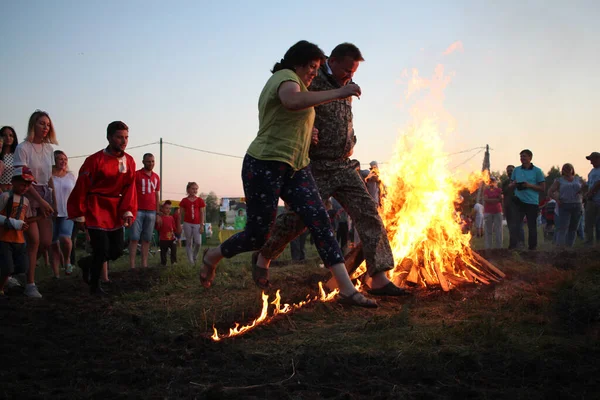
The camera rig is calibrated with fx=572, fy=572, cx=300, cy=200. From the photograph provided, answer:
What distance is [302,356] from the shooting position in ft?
10.9

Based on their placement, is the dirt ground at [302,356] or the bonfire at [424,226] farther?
the bonfire at [424,226]

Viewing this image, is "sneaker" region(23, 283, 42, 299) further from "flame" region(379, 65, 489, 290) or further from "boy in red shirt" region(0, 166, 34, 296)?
"flame" region(379, 65, 489, 290)

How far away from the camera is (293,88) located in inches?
163

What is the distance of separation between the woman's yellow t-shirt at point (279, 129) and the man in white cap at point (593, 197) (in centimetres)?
896

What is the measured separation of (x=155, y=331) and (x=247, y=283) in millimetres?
2393

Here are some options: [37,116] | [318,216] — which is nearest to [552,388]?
[318,216]

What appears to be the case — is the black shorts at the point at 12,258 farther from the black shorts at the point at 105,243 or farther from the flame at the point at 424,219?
the flame at the point at 424,219

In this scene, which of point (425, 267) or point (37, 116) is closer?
point (425, 267)

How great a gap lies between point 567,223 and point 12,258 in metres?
10.8

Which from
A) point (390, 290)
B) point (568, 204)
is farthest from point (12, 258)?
point (568, 204)

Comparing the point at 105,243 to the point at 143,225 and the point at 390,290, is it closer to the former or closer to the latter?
the point at 143,225

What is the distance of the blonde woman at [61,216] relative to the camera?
27.8ft

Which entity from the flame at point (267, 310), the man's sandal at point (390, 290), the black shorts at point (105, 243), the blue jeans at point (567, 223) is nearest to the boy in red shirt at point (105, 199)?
the black shorts at point (105, 243)

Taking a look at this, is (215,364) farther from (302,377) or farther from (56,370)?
(56,370)
